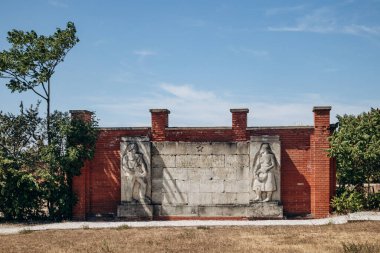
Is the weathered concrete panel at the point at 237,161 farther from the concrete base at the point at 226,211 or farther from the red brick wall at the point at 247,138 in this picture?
the concrete base at the point at 226,211

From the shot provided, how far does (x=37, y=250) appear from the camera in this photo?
11.3 metres

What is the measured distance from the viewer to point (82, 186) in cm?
1723

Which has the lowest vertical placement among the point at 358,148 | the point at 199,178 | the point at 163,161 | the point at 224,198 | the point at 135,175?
the point at 224,198

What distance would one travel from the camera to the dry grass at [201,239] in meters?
11.1

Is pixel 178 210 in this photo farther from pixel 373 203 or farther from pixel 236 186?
pixel 373 203

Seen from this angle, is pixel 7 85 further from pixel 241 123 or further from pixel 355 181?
pixel 355 181

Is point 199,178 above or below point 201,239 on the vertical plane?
above

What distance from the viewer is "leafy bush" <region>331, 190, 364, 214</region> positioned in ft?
54.1

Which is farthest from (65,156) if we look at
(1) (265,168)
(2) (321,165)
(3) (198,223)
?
(2) (321,165)

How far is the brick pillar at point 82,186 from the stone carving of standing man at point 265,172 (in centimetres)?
645

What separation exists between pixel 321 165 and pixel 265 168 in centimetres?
215

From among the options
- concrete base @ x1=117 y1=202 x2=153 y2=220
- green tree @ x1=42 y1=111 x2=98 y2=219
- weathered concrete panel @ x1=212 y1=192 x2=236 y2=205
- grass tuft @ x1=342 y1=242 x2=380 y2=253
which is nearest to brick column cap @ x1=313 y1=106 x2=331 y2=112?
weathered concrete panel @ x1=212 y1=192 x2=236 y2=205

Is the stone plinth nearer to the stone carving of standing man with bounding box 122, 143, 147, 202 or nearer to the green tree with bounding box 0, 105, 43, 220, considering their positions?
the stone carving of standing man with bounding box 122, 143, 147, 202

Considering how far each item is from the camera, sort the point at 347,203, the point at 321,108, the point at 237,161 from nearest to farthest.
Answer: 1. the point at 347,203
2. the point at 321,108
3. the point at 237,161
